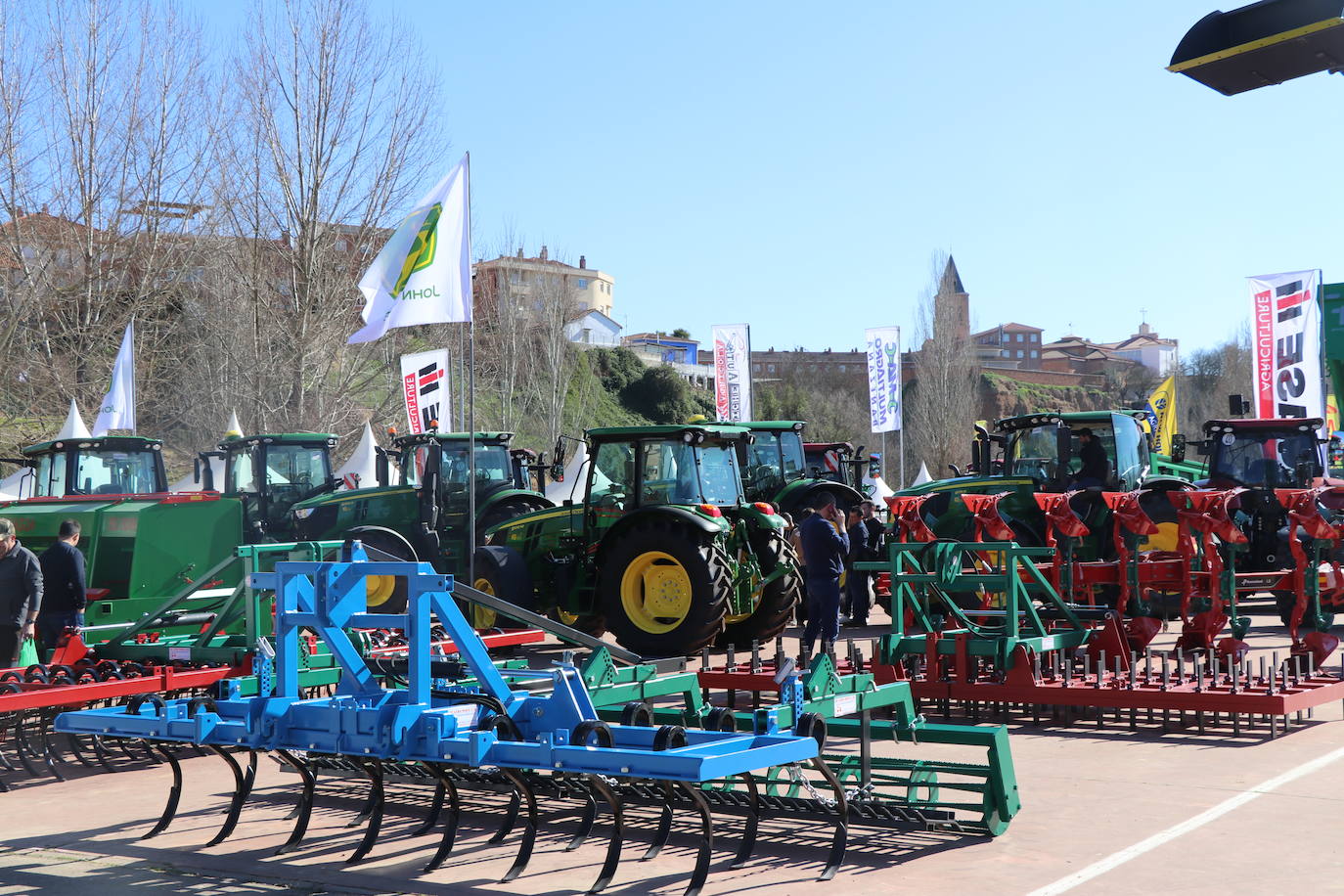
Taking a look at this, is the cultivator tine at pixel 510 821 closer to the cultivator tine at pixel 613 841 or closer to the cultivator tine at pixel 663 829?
the cultivator tine at pixel 663 829

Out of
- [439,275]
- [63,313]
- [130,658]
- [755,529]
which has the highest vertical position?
[63,313]

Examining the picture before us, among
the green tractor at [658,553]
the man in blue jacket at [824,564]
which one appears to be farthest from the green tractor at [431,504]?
the man in blue jacket at [824,564]

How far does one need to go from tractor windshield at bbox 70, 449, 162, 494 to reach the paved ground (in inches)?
300

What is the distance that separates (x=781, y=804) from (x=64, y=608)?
19.1 feet

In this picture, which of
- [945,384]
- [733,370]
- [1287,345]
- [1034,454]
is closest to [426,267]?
[1034,454]

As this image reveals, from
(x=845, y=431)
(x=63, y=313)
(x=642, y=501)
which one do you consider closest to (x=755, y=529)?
(x=642, y=501)

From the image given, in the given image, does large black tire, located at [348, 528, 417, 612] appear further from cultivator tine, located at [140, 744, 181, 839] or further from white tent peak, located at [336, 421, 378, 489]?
white tent peak, located at [336, 421, 378, 489]

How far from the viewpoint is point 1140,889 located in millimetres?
4961

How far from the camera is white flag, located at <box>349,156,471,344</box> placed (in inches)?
509

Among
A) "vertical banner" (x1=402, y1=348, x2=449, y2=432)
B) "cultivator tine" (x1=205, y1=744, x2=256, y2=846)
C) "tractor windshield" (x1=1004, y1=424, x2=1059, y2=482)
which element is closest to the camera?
"cultivator tine" (x1=205, y1=744, x2=256, y2=846)

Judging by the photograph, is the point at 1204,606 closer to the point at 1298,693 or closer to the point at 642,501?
the point at 1298,693

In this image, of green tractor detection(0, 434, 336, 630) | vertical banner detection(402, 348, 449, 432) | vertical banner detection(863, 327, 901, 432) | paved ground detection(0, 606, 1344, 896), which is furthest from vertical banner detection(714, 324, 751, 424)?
paved ground detection(0, 606, 1344, 896)

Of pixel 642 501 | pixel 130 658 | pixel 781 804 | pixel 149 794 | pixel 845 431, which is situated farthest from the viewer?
pixel 845 431

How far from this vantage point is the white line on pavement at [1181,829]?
509 centimetres
